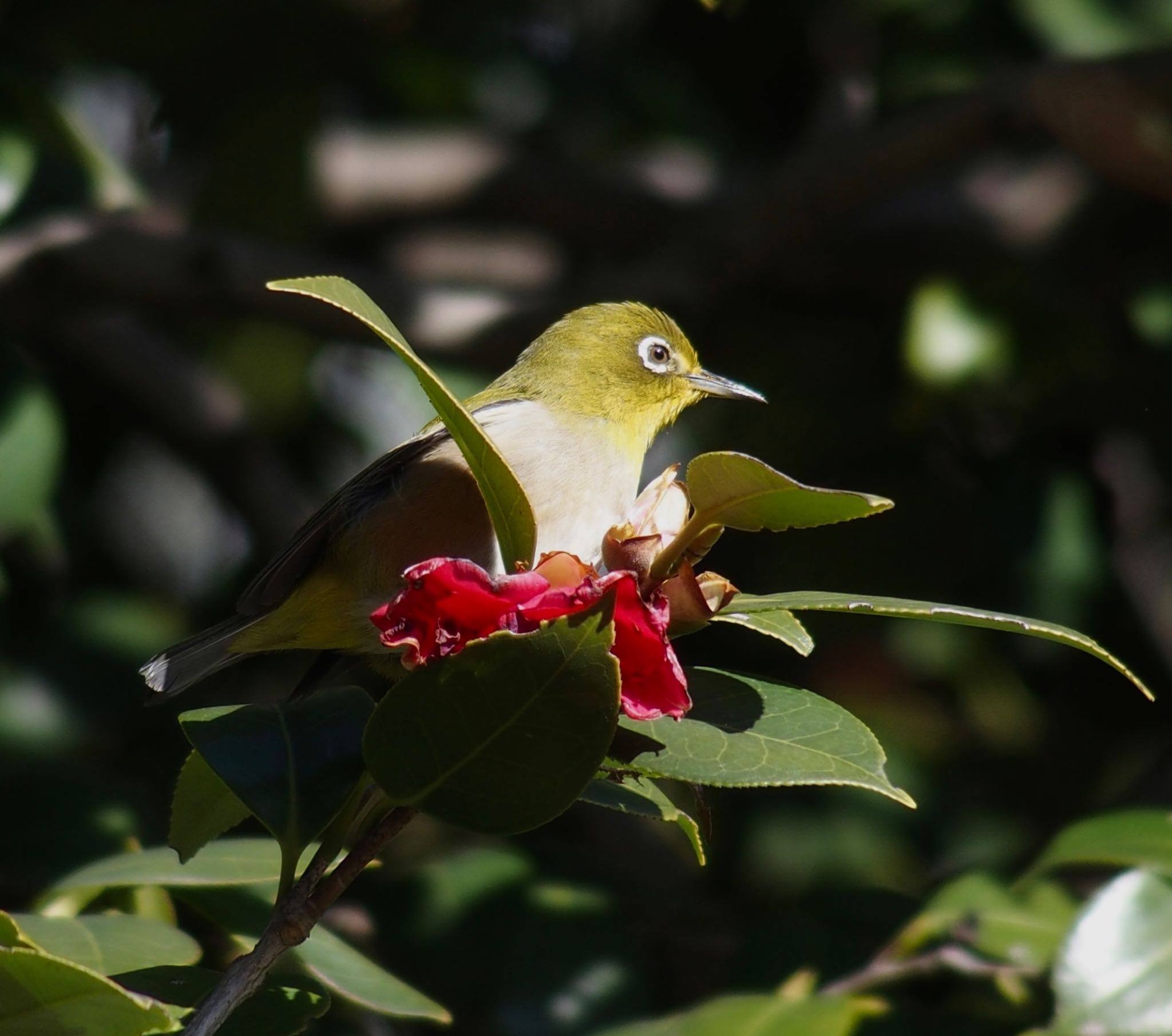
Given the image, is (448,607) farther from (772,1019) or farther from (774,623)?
(772,1019)

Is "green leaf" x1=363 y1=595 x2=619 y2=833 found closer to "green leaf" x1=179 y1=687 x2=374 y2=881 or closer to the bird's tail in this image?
"green leaf" x1=179 y1=687 x2=374 y2=881

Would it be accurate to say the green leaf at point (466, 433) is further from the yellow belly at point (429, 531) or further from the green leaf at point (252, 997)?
the yellow belly at point (429, 531)

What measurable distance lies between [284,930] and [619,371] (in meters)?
2.57

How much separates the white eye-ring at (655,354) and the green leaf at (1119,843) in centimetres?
167

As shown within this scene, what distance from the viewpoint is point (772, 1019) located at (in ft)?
9.32

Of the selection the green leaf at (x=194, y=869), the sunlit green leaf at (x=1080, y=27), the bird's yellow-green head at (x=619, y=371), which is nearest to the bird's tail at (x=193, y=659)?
the green leaf at (x=194, y=869)

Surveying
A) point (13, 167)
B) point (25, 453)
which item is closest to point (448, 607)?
Answer: point (25, 453)

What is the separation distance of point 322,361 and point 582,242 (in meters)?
1.27

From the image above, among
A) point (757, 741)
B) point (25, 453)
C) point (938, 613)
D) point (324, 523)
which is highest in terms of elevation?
point (938, 613)

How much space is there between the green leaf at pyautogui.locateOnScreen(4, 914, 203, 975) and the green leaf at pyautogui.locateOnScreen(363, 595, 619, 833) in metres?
0.69

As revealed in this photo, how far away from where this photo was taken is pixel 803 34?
6293 mm

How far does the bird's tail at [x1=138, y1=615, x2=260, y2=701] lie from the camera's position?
2.92 metres

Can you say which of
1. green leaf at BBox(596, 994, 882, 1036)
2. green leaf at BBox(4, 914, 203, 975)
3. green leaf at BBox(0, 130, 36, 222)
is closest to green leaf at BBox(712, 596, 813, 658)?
green leaf at BBox(4, 914, 203, 975)

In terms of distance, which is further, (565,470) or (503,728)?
(565,470)
